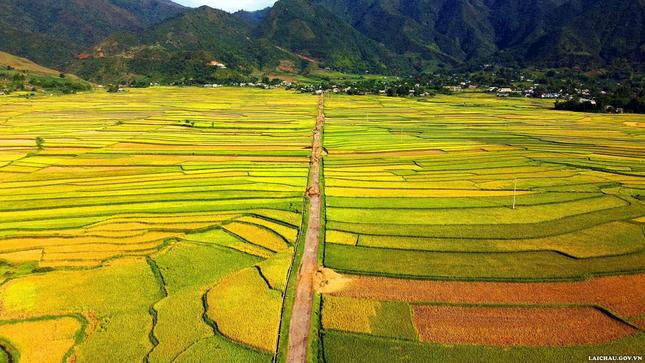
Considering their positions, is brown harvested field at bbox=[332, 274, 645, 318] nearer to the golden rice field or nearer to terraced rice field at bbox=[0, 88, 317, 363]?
the golden rice field

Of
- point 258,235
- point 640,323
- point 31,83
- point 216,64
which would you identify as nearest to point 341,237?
point 258,235

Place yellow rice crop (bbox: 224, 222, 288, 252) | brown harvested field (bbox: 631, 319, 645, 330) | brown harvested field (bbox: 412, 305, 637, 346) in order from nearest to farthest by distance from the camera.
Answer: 1. brown harvested field (bbox: 412, 305, 637, 346)
2. brown harvested field (bbox: 631, 319, 645, 330)
3. yellow rice crop (bbox: 224, 222, 288, 252)

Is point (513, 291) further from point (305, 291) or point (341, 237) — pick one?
point (341, 237)

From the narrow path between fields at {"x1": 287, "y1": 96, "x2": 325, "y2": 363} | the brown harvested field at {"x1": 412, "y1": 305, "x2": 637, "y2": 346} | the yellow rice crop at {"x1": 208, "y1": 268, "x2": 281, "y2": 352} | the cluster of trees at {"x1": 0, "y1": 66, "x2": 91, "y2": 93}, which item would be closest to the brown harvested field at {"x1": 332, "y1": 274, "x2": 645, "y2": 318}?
the brown harvested field at {"x1": 412, "y1": 305, "x2": 637, "y2": 346}

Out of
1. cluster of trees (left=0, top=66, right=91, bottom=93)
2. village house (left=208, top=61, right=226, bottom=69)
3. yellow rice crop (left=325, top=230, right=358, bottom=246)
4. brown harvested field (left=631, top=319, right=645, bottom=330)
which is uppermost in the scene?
village house (left=208, top=61, right=226, bottom=69)

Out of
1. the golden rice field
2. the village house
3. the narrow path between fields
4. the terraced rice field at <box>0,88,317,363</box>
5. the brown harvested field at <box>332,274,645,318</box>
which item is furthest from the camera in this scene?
the village house

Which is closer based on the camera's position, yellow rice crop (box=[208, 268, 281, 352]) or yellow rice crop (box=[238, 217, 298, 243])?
yellow rice crop (box=[208, 268, 281, 352])

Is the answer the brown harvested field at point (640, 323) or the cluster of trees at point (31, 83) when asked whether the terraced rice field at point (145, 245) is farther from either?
the cluster of trees at point (31, 83)
